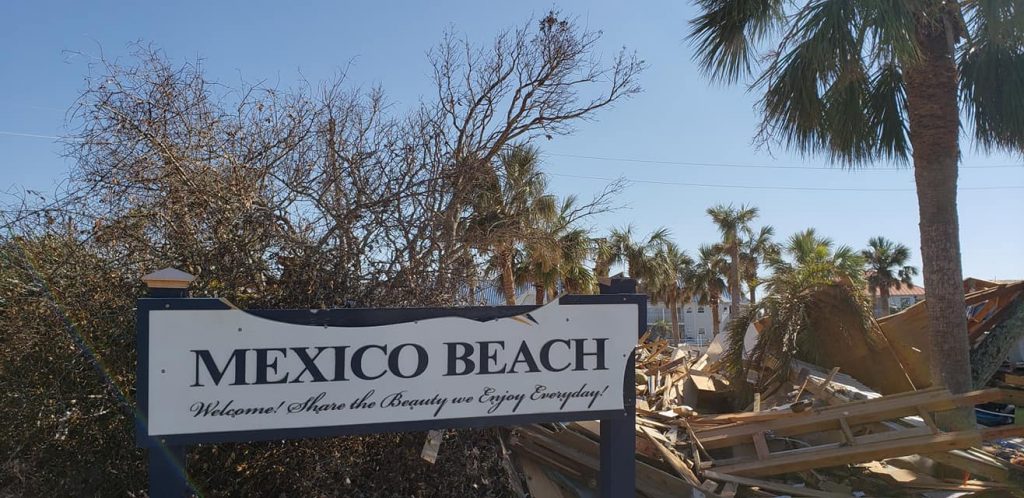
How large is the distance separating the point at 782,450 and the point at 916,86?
4612 mm

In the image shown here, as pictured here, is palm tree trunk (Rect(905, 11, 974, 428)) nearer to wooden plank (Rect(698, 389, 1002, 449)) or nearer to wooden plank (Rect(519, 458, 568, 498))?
wooden plank (Rect(698, 389, 1002, 449))

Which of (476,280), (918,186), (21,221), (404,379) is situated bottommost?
(404,379)

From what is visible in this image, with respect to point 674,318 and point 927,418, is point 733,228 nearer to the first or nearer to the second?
point 674,318

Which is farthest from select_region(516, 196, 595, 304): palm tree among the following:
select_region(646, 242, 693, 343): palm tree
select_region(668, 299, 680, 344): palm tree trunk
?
select_region(668, 299, 680, 344): palm tree trunk

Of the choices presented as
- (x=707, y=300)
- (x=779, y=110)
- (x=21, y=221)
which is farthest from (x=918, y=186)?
(x=707, y=300)

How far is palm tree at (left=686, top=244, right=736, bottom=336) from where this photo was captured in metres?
40.8

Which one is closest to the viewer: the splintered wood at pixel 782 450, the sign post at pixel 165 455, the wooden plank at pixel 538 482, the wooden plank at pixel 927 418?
the sign post at pixel 165 455

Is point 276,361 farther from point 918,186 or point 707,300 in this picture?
point 707,300

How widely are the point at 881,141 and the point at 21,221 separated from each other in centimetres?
A: 996

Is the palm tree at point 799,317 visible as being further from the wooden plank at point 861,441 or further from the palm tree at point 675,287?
the palm tree at point 675,287

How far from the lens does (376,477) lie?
4848 mm

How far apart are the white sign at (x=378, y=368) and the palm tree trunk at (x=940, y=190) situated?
207 inches

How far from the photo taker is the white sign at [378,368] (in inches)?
147

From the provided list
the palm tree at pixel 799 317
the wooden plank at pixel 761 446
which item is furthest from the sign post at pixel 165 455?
the palm tree at pixel 799 317
